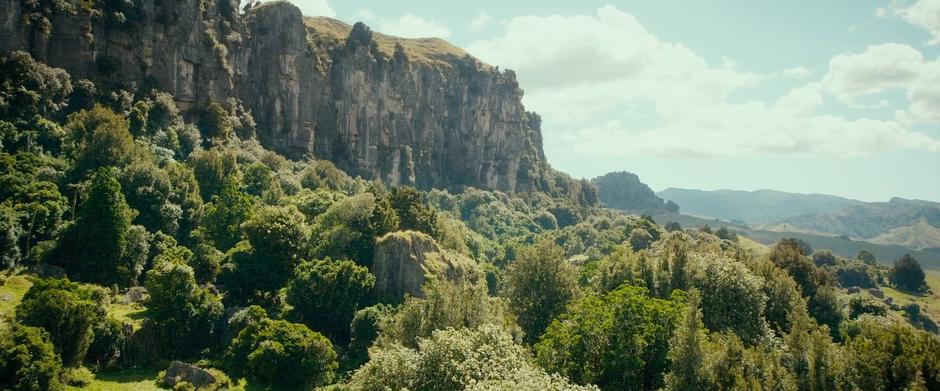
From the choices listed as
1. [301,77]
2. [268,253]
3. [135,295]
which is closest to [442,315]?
[268,253]

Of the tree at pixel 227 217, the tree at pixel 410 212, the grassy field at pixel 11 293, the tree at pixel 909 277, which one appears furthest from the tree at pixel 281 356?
the tree at pixel 909 277

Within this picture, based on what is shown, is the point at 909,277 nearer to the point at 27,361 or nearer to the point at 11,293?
the point at 27,361

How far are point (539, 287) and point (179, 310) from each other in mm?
28202

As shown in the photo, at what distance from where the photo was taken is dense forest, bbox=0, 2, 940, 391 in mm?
30406

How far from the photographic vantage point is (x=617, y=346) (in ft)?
110

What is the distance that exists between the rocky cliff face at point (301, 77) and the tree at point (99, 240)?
33.3m

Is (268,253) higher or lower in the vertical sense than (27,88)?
lower

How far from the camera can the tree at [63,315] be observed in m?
35.3

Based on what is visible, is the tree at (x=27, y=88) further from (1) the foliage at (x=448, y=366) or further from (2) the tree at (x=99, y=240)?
(1) the foliage at (x=448, y=366)

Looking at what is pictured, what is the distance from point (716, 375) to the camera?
29.6m

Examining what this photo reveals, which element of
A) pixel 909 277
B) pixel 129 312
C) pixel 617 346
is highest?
pixel 617 346

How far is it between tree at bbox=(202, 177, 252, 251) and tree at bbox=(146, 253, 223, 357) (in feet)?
46.6

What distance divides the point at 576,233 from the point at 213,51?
89231 mm

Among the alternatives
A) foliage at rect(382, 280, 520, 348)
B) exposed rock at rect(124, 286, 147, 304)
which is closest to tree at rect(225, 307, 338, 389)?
foliage at rect(382, 280, 520, 348)
